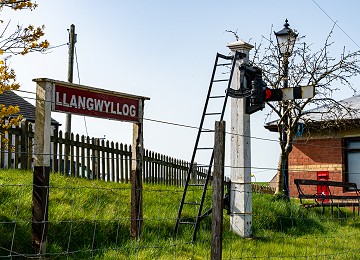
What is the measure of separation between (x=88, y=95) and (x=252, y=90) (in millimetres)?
3040

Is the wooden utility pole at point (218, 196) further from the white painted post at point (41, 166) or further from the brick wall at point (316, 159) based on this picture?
the brick wall at point (316, 159)


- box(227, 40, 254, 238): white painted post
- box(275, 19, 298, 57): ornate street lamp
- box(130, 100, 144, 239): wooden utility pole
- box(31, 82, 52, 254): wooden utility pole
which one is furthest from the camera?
box(275, 19, 298, 57): ornate street lamp

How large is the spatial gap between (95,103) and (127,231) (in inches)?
87.0

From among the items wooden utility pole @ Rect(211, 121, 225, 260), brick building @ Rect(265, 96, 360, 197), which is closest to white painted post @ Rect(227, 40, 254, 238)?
wooden utility pole @ Rect(211, 121, 225, 260)

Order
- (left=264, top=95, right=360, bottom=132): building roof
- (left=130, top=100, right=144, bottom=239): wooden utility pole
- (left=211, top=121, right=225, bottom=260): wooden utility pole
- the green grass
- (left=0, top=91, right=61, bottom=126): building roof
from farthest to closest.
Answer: (left=0, top=91, right=61, bottom=126): building roof → (left=264, top=95, right=360, bottom=132): building roof → (left=130, top=100, right=144, bottom=239): wooden utility pole → the green grass → (left=211, top=121, right=225, bottom=260): wooden utility pole

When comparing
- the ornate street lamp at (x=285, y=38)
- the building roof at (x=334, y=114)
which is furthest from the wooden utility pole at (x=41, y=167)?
the building roof at (x=334, y=114)

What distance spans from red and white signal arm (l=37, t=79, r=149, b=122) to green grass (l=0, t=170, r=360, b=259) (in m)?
1.15

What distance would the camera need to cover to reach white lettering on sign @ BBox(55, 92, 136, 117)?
8.34 metres

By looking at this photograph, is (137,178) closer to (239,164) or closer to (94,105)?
(94,105)

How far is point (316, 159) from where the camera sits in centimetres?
2100

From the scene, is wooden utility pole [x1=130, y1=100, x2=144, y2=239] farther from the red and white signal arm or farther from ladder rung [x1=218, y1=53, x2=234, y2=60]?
ladder rung [x1=218, y1=53, x2=234, y2=60]

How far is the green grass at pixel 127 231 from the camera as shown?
27.7 feet

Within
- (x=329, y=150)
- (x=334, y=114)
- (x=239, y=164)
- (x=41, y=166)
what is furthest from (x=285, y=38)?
(x=41, y=166)

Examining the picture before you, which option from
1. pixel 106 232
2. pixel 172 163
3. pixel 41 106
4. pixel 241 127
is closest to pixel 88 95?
pixel 41 106
